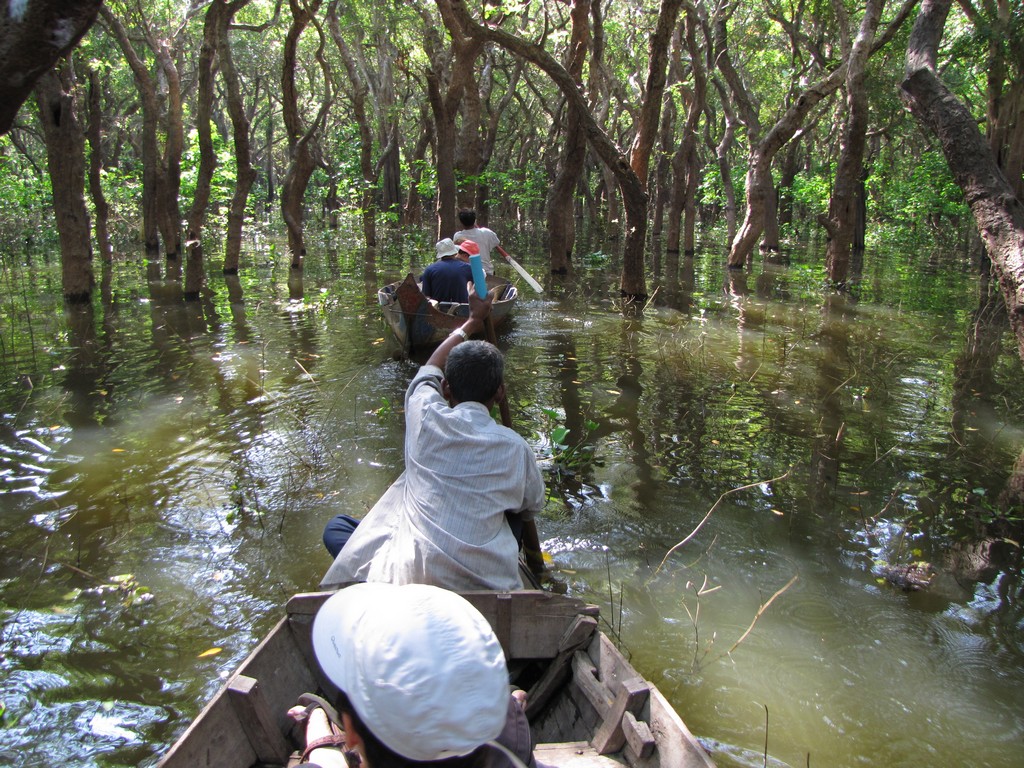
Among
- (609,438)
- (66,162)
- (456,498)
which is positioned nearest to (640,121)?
(609,438)

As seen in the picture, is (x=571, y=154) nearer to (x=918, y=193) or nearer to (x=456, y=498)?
(x=456, y=498)

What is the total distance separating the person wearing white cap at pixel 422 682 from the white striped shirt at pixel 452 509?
3.24 feet

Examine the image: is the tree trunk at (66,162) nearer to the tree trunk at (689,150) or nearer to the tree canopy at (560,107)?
the tree canopy at (560,107)

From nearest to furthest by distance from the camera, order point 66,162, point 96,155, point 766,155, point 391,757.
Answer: point 391,757, point 66,162, point 96,155, point 766,155

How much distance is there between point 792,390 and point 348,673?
23.8 ft

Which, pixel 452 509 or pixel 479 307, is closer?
pixel 452 509

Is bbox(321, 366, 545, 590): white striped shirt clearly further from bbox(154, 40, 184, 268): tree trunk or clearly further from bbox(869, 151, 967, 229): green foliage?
bbox(869, 151, 967, 229): green foliage

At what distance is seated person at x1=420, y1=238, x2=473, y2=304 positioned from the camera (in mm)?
9445

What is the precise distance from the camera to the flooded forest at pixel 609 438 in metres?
3.71

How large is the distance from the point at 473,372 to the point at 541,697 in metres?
1.34

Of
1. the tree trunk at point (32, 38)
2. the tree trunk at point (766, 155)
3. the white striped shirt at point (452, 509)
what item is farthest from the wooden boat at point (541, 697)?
the tree trunk at point (766, 155)

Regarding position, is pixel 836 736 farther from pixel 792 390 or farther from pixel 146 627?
pixel 792 390

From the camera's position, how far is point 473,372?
3.23 meters

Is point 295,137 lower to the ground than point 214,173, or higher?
higher
